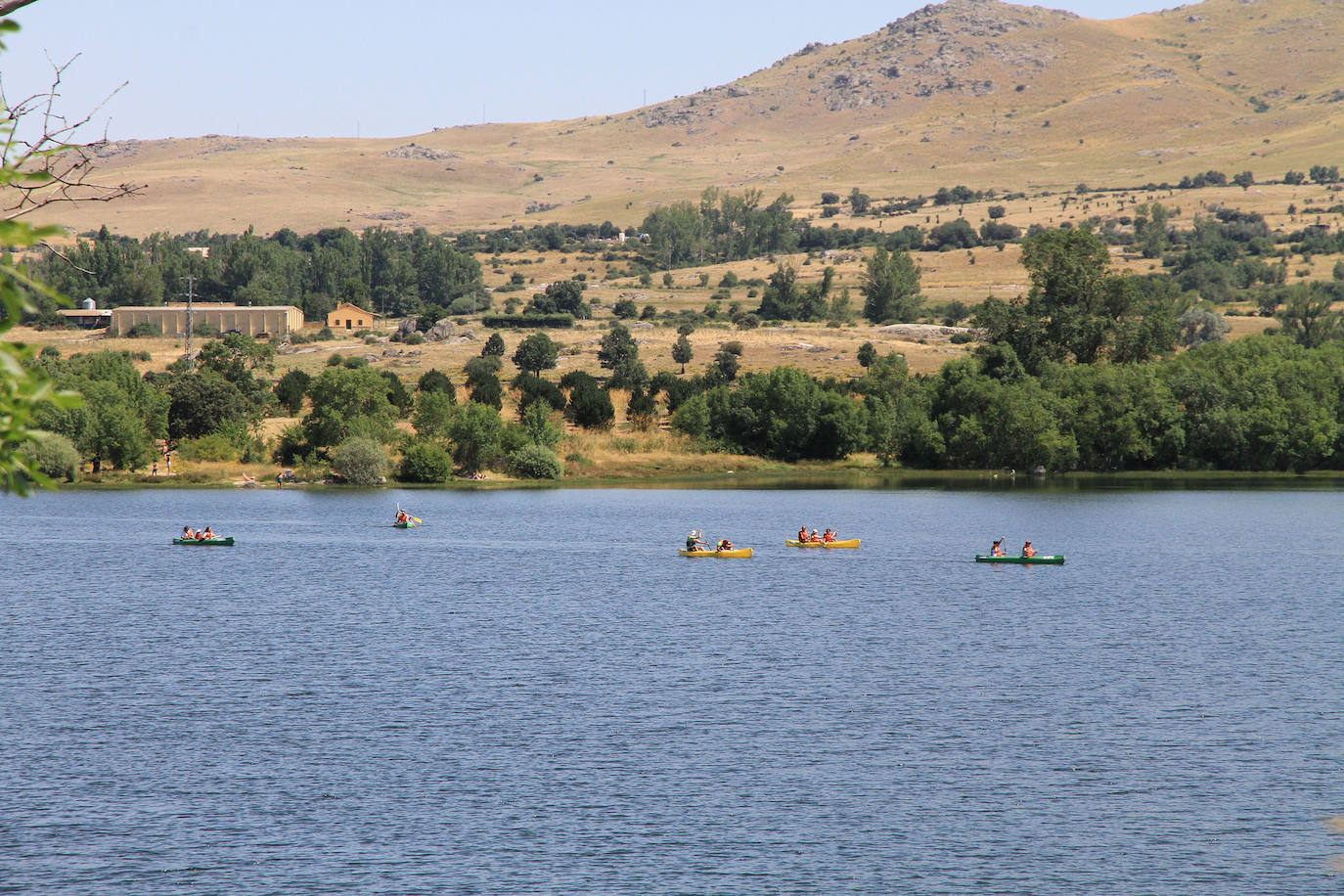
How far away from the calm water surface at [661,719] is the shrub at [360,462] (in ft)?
109

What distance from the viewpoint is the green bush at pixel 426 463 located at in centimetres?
13675

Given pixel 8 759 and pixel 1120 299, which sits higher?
pixel 1120 299

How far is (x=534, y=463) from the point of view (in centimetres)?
14050

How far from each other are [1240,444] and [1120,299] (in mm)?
29142

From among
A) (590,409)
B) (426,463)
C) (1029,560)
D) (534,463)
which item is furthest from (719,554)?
(590,409)

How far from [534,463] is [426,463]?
11.2 meters

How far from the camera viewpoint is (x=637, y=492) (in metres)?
138

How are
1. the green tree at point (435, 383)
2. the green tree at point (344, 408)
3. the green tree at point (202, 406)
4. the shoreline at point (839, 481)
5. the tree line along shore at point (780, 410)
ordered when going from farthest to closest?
the green tree at point (435, 383)
the green tree at point (202, 406)
the tree line along shore at point (780, 410)
the green tree at point (344, 408)
the shoreline at point (839, 481)

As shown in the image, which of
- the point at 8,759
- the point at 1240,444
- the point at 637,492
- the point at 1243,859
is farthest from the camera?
the point at 1240,444

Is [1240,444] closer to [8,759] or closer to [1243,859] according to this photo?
[1243,859]

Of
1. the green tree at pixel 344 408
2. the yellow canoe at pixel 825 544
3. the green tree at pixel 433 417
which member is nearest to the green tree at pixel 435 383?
the green tree at pixel 433 417

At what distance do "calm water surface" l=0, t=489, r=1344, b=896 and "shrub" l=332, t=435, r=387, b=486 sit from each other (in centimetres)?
3314

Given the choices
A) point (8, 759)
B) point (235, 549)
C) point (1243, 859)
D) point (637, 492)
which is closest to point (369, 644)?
point (8, 759)

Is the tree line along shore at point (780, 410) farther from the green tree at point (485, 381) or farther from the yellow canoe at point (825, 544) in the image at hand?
the yellow canoe at point (825, 544)
